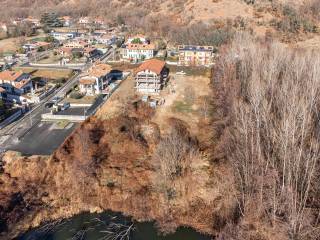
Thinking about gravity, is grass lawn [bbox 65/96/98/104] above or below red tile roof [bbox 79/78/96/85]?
below

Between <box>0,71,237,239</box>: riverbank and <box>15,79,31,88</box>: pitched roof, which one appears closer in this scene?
<box>0,71,237,239</box>: riverbank

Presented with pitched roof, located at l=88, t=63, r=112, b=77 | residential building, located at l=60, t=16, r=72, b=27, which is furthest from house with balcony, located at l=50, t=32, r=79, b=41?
pitched roof, located at l=88, t=63, r=112, b=77

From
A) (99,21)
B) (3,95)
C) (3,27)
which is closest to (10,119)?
(3,95)

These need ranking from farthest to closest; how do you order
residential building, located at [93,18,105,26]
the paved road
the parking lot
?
residential building, located at [93,18,105,26]
the paved road
the parking lot

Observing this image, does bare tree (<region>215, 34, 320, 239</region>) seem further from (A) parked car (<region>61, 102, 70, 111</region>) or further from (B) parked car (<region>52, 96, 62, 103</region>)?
(B) parked car (<region>52, 96, 62, 103</region>)

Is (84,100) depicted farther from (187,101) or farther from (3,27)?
(3,27)

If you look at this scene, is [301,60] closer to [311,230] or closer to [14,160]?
[311,230]

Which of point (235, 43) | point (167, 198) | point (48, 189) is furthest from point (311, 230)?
point (235, 43)

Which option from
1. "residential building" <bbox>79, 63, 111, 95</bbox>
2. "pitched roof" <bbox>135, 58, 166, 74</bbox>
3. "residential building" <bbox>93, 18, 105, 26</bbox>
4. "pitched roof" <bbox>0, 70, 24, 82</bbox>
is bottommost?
"residential building" <bbox>79, 63, 111, 95</bbox>
